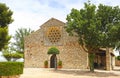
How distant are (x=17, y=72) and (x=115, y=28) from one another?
13.1 meters

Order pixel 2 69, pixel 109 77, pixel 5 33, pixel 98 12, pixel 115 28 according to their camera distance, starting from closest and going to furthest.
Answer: pixel 2 69 < pixel 5 33 < pixel 109 77 < pixel 115 28 < pixel 98 12

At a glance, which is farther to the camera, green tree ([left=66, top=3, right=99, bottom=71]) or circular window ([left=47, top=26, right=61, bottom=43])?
circular window ([left=47, top=26, right=61, bottom=43])

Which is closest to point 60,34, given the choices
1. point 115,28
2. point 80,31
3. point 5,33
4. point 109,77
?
point 80,31

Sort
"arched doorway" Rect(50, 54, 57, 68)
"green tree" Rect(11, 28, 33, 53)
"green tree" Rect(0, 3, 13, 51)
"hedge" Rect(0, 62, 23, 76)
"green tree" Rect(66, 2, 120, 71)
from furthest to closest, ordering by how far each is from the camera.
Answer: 1. "green tree" Rect(11, 28, 33, 53)
2. "arched doorway" Rect(50, 54, 57, 68)
3. "green tree" Rect(66, 2, 120, 71)
4. "green tree" Rect(0, 3, 13, 51)
5. "hedge" Rect(0, 62, 23, 76)

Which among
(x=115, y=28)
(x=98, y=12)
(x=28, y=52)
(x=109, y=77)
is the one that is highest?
(x=98, y=12)

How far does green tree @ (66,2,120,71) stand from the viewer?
31.1 meters

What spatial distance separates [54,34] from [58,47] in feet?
7.16

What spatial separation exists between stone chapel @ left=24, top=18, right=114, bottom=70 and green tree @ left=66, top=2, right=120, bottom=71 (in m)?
7.25

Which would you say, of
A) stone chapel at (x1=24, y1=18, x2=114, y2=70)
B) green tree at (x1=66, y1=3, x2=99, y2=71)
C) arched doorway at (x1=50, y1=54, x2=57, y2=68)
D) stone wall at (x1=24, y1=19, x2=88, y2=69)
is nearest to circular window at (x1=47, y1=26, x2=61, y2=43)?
stone chapel at (x1=24, y1=18, x2=114, y2=70)

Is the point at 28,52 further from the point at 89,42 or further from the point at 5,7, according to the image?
the point at 5,7

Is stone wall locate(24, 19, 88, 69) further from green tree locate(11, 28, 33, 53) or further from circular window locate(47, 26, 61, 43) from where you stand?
green tree locate(11, 28, 33, 53)

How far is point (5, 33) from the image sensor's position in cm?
2398

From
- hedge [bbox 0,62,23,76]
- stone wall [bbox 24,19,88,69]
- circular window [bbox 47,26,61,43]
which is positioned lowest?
hedge [bbox 0,62,23,76]

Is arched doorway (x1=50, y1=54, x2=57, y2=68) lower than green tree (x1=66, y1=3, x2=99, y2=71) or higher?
lower
